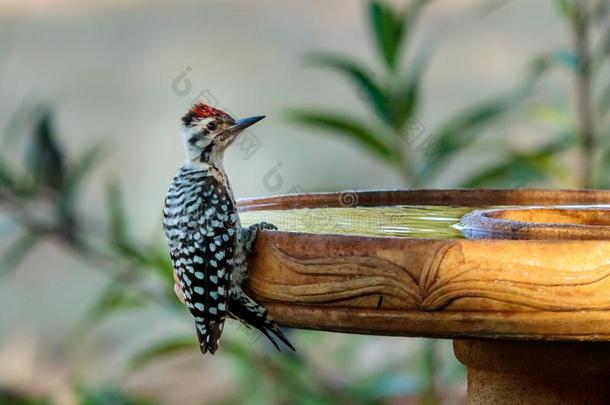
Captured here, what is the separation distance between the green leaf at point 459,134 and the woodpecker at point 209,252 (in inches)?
43.8

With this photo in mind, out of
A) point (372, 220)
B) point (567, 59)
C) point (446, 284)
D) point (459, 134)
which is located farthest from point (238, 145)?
point (446, 284)

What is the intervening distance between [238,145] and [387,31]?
3.37 feet

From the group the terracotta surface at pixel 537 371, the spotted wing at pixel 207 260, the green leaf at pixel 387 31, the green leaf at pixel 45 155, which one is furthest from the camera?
the green leaf at pixel 45 155

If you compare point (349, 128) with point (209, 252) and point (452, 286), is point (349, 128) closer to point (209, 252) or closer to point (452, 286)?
point (209, 252)

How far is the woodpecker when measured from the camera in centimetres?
184

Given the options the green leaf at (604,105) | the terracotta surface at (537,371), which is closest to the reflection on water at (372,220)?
the terracotta surface at (537,371)

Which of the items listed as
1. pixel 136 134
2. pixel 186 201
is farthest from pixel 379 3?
pixel 136 134

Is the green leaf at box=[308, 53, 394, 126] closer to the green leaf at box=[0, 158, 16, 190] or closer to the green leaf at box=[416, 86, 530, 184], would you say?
the green leaf at box=[416, 86, 530, 184]

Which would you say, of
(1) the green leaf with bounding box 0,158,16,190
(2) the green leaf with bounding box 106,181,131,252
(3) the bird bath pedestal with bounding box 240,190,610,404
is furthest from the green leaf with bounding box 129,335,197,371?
(3) the bird bath pedestal with bounding box 240,190,610,404

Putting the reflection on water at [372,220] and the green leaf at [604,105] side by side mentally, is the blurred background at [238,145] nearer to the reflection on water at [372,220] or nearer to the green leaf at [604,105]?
the green leaf at [604,105]

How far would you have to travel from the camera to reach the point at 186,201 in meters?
2.14

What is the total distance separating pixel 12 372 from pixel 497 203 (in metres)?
4.02

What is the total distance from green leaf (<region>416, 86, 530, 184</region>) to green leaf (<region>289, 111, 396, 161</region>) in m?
0.13

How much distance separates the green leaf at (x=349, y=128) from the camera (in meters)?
3.32
